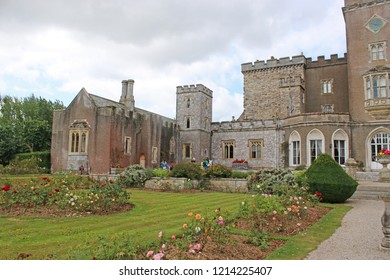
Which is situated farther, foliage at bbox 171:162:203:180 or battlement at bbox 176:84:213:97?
battlement at bbox 176:84:213:97

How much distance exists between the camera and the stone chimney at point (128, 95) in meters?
30.8

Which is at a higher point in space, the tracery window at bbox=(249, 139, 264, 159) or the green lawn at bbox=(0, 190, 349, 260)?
the tracery window at bbox=(249, 139, 264, 159)

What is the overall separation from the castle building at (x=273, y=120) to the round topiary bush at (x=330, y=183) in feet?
→ 31.1

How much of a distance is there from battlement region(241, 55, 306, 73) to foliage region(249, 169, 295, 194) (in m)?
20.8

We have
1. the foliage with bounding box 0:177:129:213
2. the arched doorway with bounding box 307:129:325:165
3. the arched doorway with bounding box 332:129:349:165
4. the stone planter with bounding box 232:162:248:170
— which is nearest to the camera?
the foliage with bounding box 0:177:129:213

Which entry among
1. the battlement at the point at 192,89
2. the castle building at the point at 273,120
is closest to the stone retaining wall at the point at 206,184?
the castle building at the point at 273,120

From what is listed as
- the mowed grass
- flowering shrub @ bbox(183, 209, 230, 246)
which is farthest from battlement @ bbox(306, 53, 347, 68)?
flowering shrub @ bbox(183, 209, 230, 246)

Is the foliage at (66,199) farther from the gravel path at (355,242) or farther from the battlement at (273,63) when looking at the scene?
the battlement at (273,63)

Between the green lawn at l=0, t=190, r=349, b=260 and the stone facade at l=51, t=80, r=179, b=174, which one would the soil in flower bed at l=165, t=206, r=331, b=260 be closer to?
the green lawn at l=0, t=190, r=349, b=260

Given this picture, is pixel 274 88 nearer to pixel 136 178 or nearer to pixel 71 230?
pixel 136 178

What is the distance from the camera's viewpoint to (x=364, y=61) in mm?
26625

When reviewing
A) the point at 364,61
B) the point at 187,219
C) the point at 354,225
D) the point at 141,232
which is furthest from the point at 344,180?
the point at 364,61

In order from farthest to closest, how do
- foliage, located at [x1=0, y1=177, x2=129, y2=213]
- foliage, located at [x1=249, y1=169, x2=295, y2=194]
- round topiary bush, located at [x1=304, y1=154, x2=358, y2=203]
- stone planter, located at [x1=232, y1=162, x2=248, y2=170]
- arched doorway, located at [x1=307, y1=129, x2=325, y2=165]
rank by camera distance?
1. stone planter, located at [x1=232, y1=162, x2=248, y2=170]
2. arched doorway, located at [x1=307, y1=129, x2=325, y2=165]
3. foliage, located at [x1=249, y1=169, x2=295, y2=194]
4. round topiary bush, located at [x1=304, y1=154, x2=358, y2=203]
5. foliage, located at [x1=0, y1=177, x2=129, y2=213]

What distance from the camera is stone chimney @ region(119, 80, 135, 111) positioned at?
30.8 metres
